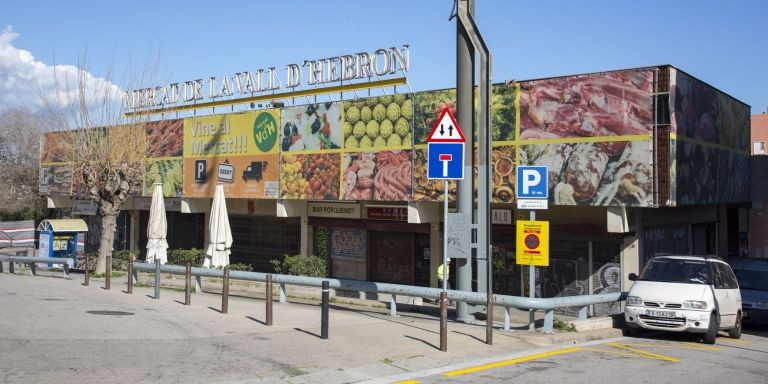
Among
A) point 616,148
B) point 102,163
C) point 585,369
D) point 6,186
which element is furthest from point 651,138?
point 6,186

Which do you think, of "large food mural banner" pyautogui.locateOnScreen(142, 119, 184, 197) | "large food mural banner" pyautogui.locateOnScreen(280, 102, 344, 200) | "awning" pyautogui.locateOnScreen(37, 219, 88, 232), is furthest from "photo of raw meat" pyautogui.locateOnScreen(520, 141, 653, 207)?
"awning" pyautogui.locateOnScreen(37, 219, 88, 232)

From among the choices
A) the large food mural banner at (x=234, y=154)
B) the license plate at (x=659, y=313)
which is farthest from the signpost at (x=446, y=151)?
the large food mural banner at (x=234, y=154)

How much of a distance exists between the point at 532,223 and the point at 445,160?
248cm

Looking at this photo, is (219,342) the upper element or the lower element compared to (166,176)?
lower

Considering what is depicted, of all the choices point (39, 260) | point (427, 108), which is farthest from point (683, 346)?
point (39, 260)

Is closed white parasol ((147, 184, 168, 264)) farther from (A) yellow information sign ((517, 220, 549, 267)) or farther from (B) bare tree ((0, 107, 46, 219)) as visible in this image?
(B) bare tree ((0, 107, 46, 219))

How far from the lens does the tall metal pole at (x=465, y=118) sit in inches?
579

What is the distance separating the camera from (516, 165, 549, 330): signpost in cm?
1353

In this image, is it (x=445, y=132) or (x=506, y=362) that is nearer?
(x=506, y=362)

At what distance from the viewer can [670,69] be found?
18250 mm

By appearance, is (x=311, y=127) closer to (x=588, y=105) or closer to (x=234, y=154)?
(x=234, y=154)

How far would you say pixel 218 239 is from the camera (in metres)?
22.0

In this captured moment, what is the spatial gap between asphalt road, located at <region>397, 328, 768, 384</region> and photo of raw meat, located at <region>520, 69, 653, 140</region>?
6.60m

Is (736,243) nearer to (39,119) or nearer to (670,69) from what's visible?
(670,69)
